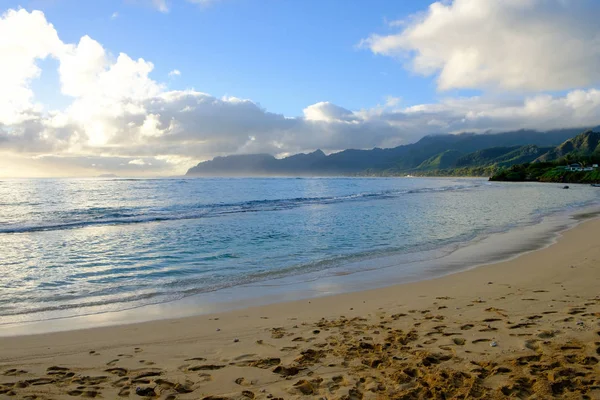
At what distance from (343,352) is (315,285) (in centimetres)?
535

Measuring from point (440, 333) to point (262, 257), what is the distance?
9.95m

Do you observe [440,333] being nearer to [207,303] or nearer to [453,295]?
[453,295]

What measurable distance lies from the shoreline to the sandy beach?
0.61m

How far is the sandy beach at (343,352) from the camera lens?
470 cm

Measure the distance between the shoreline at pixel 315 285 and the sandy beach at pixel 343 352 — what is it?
61 centimetres

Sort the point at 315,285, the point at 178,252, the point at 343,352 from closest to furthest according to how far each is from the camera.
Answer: the point at 343,352
the point at 315,285
the point at 178,252

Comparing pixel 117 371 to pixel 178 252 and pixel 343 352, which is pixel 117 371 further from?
pixel 178 252

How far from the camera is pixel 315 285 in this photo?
Answer: 11.2 metres

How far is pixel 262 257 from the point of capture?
51.2 ft

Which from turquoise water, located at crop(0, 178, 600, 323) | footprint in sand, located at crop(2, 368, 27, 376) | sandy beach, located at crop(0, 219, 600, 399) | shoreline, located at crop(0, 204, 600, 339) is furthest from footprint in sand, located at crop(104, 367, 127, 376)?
turquoise water, located at crop(0, 178, 600, 323)

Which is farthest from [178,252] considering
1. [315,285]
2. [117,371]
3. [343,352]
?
[343,352]

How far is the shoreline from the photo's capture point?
27.2 feet

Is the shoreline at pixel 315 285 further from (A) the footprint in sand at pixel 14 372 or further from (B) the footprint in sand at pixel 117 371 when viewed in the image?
(B) the footprint in sand at pixel 117 371

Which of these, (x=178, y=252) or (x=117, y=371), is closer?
(x=117, y=371)
